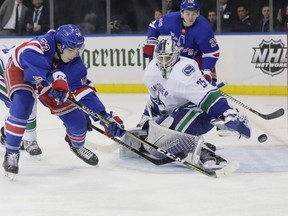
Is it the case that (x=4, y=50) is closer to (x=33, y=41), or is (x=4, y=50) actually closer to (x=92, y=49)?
(x=33, y=41)

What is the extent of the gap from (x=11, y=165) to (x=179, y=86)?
974mm

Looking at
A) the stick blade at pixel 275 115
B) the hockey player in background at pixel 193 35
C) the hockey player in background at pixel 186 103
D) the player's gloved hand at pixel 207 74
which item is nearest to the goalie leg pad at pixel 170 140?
the hockey player in background at pixel 186 103

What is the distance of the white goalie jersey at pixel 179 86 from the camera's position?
4480 mm

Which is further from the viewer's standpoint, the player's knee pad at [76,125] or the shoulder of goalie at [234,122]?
the player's knee pad at [76,125]

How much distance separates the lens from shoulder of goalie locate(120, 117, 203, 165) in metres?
4.49

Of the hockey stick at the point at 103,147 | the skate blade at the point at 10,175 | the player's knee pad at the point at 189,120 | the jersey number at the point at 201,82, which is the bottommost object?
the hockey stick at the point at 103,147

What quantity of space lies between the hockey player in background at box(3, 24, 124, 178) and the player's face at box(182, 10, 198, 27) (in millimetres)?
1371

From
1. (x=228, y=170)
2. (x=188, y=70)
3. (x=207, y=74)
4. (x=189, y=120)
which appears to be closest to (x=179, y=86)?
(x=188, y=70)

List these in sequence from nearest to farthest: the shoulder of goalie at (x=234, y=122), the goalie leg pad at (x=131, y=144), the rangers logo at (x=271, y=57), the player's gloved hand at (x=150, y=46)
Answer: the shoulder of goalie at (x=234, y=122) → the goalie leg pad at (x=131, y=144) → the player's gloved hand at (x=150, y=46) → the rangers logo at (x=271, y=57)

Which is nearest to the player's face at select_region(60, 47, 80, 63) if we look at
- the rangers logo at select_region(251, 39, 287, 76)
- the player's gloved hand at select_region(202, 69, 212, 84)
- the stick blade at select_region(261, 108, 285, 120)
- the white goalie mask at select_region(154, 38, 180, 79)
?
the white goalie mask at select_region(154, 38, 180, 79)

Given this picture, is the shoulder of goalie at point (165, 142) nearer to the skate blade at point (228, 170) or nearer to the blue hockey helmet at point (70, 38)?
the skate blade at point (228, 170)

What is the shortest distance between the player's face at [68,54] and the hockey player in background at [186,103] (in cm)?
46

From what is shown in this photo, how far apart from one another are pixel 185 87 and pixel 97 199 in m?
0.95

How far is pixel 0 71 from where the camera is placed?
503 centimetres
